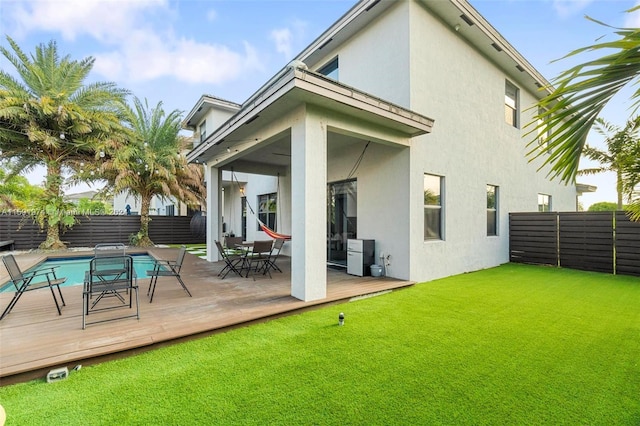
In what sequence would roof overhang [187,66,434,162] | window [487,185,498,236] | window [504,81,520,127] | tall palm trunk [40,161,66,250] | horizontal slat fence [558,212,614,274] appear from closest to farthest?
roof overhang [187,66,434,162]
horizontal slat fence [558,212,614,274]
window [487,185,498,236]
window [504,81,520,127]
tall palm trunk [40,161,66,250]

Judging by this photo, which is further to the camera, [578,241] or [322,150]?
[578,241]

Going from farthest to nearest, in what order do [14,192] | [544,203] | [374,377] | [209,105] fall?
[14,192]
[209,105]
[544,203]
[374,377]

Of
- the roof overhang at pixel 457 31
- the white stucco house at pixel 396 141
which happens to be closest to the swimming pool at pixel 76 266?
the white stucco house at pixel 396 141

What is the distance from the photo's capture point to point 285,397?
8.13 feet

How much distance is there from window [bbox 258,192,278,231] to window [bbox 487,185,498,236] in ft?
25.1

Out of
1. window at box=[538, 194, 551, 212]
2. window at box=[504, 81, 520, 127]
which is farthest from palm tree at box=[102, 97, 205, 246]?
window at box=[538, 194, 551, 212]

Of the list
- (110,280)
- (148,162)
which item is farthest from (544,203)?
(148,162)

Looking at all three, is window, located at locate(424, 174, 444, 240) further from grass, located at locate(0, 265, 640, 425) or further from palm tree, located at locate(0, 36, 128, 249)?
palm tree, located at locate(0, 36, 128, 249)

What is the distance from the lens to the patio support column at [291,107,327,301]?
476cm

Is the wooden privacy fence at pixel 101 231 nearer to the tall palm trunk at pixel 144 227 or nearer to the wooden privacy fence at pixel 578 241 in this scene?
the tall palm trunk at pixel 144 227

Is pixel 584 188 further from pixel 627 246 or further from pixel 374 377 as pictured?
pixel 374 377

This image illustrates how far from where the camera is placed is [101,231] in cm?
1382

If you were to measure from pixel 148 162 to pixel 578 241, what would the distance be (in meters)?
15.8

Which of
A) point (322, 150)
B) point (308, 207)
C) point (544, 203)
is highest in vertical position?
point (322, 150)
